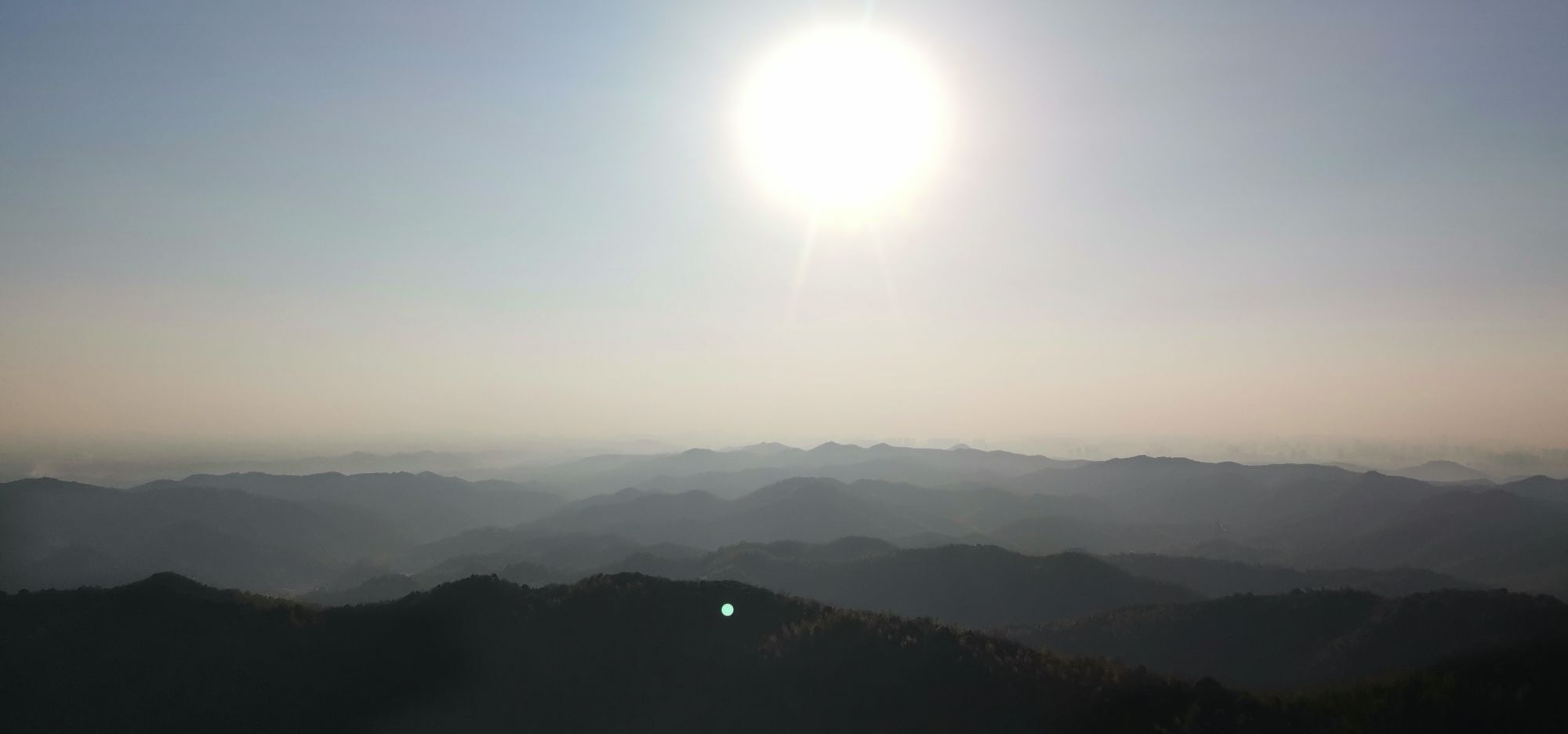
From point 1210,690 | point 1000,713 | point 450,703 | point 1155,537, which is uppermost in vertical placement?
point 1210,690

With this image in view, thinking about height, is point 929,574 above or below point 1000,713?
below

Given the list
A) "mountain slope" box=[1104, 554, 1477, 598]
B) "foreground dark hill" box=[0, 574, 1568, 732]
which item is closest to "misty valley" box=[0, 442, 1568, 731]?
"foreground dark hill" box=[0, 574, 1568, 732]

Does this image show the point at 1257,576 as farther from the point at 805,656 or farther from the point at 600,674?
the point at 600,674

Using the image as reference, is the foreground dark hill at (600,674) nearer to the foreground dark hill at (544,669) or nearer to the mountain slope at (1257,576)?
the foreground dark hill at (544,669)

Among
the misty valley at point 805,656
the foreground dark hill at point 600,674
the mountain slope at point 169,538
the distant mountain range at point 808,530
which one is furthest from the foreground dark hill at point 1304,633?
the mountain slope at point 169,538

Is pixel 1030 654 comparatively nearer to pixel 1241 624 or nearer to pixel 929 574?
pixel 1241 624

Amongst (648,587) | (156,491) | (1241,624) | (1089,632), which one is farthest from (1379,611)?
(156,491)

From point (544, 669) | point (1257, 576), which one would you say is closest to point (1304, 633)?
point (544, 669)
